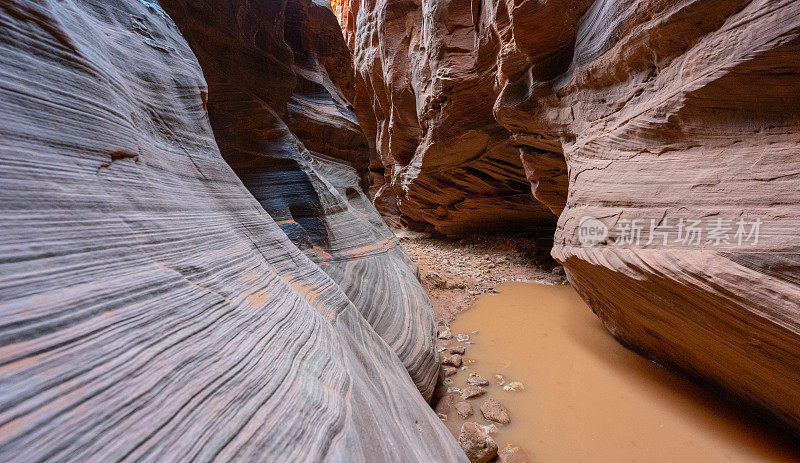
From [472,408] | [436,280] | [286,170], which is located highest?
[286,170]

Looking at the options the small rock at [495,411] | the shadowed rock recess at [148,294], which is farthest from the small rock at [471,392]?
the shadowed rock recess at [148,294]

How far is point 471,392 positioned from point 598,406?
3.69ft

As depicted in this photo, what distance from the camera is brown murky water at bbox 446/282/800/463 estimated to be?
209 centimetres

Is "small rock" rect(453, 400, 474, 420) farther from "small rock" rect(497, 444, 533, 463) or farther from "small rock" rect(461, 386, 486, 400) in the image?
"small rock" rect(497, 444, 533, 463)

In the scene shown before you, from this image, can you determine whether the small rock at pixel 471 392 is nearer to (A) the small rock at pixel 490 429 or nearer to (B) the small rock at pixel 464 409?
(B) the small rock at pixel 464 409

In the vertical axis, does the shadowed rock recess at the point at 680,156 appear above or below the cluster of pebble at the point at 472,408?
above

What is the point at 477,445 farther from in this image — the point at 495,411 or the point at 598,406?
the point at 598,406

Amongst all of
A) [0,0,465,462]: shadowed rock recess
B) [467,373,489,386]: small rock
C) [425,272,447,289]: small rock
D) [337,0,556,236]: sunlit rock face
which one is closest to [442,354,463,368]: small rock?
[467,373,489,386]: small rock

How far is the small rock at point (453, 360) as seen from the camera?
10.8 ft

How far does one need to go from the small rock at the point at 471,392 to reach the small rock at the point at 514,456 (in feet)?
1.96

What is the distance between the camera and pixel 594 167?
304cm

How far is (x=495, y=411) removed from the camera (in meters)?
2.49

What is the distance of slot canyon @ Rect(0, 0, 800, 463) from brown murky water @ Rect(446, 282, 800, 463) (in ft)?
0.08

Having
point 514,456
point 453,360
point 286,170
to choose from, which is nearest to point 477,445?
point 514,456
